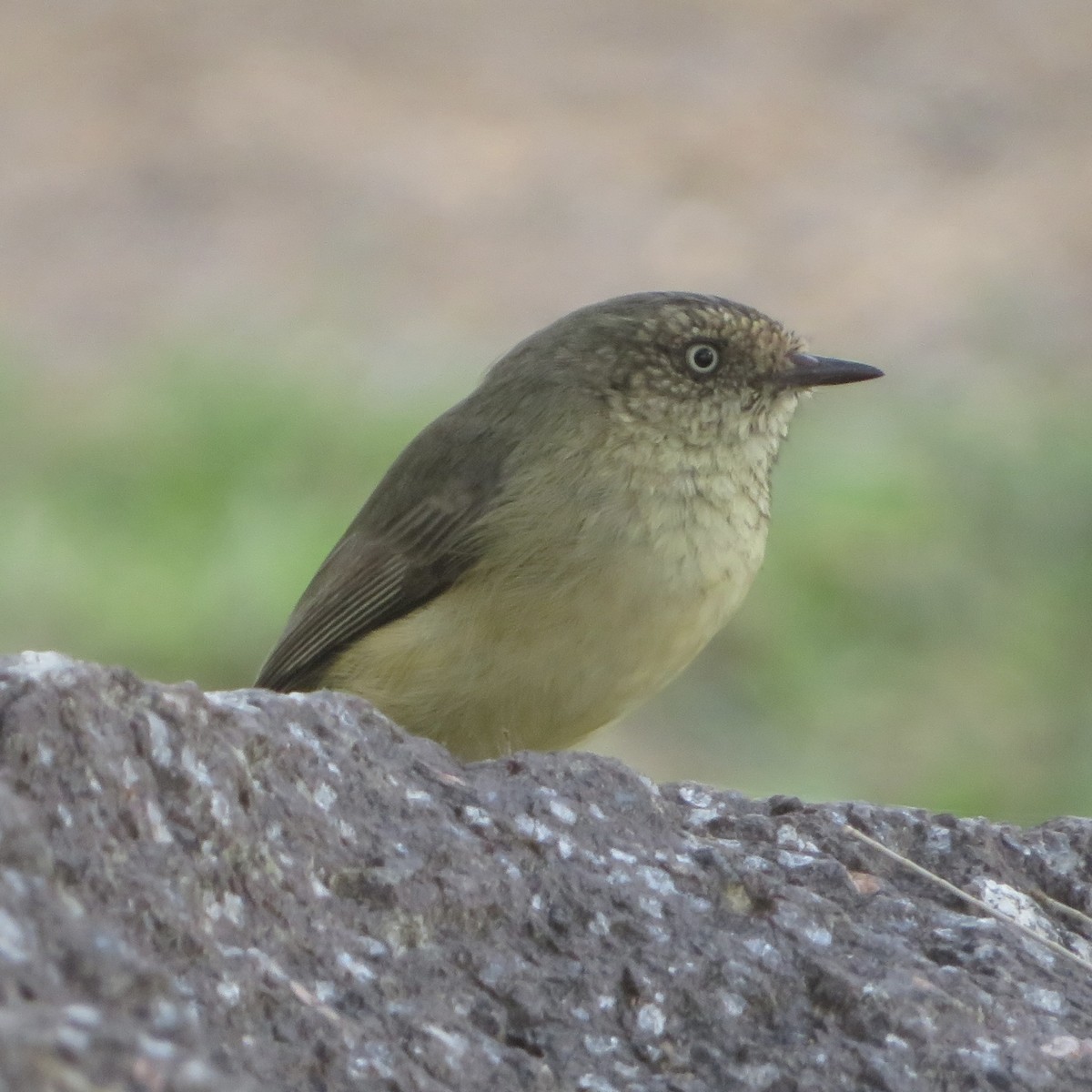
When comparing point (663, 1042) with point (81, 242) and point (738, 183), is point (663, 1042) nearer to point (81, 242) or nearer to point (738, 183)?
point (81, 242)

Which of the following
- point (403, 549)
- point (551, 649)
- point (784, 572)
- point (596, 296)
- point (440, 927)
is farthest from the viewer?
point (596, 296)

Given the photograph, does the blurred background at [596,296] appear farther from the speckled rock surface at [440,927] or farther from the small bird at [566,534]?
the speckled rock surface at [440,927]

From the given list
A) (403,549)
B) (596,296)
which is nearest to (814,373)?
(403,549)

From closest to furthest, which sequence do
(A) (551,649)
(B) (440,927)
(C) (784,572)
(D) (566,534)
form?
(B) (440,927), (A) (551,649), (D) (566,534), (C) (784,572)

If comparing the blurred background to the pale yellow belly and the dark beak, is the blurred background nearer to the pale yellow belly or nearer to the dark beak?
the dark beak

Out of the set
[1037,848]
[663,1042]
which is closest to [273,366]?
[1037,848]

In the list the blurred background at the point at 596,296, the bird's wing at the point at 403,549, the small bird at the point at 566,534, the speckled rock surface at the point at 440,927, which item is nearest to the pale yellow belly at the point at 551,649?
the small bird at the point at 566,534

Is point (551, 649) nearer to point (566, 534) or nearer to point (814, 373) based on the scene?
point (566, 534)
